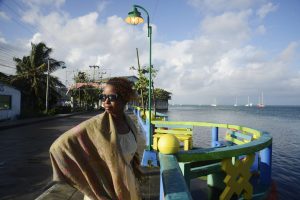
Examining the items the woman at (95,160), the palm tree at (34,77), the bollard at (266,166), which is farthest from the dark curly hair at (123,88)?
the palm tree at (34,77)

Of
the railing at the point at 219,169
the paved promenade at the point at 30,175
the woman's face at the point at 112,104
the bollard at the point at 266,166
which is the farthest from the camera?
the paved promenade at the point at 30,175

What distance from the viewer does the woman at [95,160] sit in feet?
6.33

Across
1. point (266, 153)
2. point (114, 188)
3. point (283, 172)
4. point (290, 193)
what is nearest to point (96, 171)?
point (114, 188)

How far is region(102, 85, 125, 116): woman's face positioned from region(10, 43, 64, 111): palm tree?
31.5 meters

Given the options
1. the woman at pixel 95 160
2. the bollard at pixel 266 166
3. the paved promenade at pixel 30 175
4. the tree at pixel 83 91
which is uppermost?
the tree at pixel 83 91

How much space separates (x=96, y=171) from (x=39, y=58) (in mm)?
33882

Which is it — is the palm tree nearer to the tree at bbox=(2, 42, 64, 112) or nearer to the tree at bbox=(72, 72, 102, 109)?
the tree at bbox=(2, 42, 64, 112)

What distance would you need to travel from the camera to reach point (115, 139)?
1.95 m

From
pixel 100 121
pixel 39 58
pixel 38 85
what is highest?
pixel 39 58

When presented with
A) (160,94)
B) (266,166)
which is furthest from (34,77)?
(160,94)

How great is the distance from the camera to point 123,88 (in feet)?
7.49

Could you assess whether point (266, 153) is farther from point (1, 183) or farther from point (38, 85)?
point (38, 85)

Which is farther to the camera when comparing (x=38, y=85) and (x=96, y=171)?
(x=38, y=85)

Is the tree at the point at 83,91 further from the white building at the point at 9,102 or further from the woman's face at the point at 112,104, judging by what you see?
the woman's face at the point at 112,104
